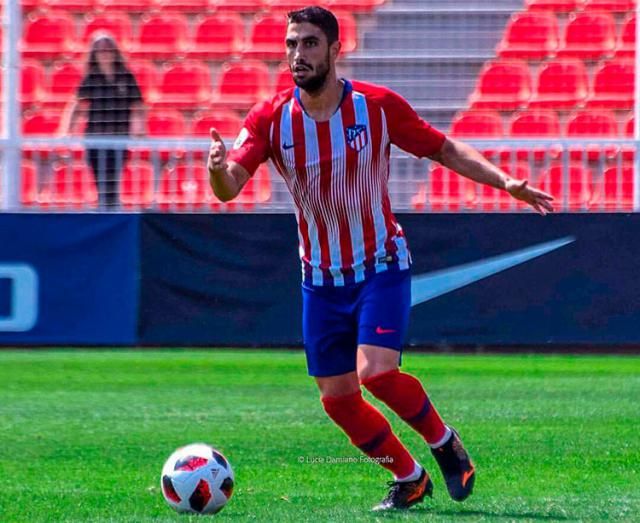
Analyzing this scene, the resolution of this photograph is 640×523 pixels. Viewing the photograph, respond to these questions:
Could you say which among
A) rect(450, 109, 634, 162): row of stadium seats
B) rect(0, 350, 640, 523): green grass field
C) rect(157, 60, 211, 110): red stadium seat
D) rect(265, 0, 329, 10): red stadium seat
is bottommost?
rect(0, 350, 640, 523): green grass field

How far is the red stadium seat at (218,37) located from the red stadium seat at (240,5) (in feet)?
0.29

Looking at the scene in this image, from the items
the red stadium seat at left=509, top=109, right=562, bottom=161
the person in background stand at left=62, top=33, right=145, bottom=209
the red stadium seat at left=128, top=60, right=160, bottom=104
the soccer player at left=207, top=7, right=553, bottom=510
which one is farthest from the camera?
the red stadium seat at left=128, top=60, right=160, bottom=104

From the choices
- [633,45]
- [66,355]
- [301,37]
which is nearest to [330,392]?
[301,37]

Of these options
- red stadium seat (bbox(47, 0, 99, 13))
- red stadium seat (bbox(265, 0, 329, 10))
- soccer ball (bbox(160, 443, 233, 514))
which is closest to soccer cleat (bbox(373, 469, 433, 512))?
soccer ball (bbox(160, 443, 233, 514))

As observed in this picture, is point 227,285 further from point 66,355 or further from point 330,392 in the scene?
point 330,392

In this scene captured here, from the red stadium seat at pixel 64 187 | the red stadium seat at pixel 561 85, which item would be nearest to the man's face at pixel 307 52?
the red stadium seat at pixel 64 187

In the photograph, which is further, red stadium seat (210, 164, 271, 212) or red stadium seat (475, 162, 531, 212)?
red stadium seat (210, 164, 271, 212)

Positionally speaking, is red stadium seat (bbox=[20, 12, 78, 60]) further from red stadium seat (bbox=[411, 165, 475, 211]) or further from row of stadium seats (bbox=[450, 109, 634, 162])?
red stadium seat (bbox=[411, 165, 475, 211])

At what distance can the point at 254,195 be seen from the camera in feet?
40.3

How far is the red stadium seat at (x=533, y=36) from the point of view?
13.6 meters

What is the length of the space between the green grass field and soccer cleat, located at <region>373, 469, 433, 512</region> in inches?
3.0

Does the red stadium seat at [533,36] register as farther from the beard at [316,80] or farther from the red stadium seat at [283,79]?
the beard at [316,80]

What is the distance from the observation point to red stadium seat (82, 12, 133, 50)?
14.3m

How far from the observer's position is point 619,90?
1309cm
